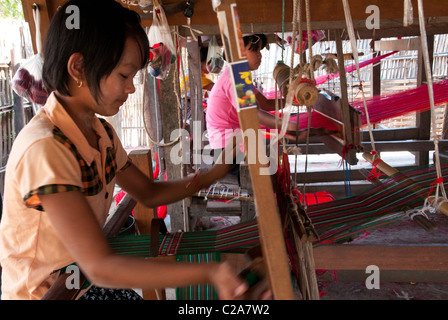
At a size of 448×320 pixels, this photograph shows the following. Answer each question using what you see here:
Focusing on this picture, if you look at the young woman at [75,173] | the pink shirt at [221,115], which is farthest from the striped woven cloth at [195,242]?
the pink shirt at [221,115]

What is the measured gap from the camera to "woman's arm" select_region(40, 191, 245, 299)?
0.89 metres

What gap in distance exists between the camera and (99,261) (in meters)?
0.90

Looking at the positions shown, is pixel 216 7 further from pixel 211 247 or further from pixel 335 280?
pixel 335 280

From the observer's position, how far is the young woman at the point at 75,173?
2.97ft

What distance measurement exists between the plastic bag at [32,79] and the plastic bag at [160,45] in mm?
616

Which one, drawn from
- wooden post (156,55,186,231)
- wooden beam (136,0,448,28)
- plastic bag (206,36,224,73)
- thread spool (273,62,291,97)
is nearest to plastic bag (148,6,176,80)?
wooden beam (136,0,448,28)

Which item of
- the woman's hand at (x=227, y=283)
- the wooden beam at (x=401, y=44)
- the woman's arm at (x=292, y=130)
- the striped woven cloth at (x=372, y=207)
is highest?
the wooden beam at (x=401, y=44)

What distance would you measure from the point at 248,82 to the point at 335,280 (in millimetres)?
2854

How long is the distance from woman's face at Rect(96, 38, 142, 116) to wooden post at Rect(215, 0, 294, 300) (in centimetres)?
43

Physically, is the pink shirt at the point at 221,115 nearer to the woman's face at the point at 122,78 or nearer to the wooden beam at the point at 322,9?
the wooden beam at the point at 322,9

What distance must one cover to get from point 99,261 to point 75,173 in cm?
24

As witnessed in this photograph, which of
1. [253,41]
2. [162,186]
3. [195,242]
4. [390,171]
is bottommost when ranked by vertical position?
[195,242]

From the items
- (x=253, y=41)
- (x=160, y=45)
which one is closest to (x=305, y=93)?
(x=160, y=45)

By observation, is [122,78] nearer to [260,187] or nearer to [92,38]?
[92,38]
